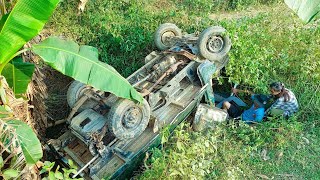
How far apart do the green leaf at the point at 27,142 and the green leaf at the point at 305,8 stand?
11.1ft

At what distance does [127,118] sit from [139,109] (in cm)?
27

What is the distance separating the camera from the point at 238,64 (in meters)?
7.65

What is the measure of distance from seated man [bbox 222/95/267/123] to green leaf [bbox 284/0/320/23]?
3355mm

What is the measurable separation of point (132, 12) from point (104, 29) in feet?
3.98

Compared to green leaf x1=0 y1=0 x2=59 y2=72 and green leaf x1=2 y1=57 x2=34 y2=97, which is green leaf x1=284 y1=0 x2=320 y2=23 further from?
green leaf x1=2 y1=57 x2=34 y2=97

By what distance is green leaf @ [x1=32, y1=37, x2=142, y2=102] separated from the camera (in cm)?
432

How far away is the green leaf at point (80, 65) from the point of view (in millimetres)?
4320

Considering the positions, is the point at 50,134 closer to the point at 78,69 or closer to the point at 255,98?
the point at 78,69

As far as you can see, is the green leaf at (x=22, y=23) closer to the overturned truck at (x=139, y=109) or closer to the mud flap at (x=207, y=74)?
the overturned truck at (x=139, y=109)

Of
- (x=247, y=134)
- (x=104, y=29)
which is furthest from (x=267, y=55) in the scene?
(x=104, y=29)

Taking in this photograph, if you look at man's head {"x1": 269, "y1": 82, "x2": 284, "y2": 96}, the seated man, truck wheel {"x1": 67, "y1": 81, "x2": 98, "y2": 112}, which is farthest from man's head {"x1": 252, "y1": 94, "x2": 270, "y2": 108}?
truck wheel {"x1": 67, "y1": 81, "x2": 98, "y2": 112}

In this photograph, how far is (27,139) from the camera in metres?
4.02

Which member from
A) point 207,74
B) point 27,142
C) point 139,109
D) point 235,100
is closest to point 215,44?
point 207,74

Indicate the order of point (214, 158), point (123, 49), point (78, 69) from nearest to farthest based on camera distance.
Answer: point (78, 69) → point (214, 158) → point (123, 49)
